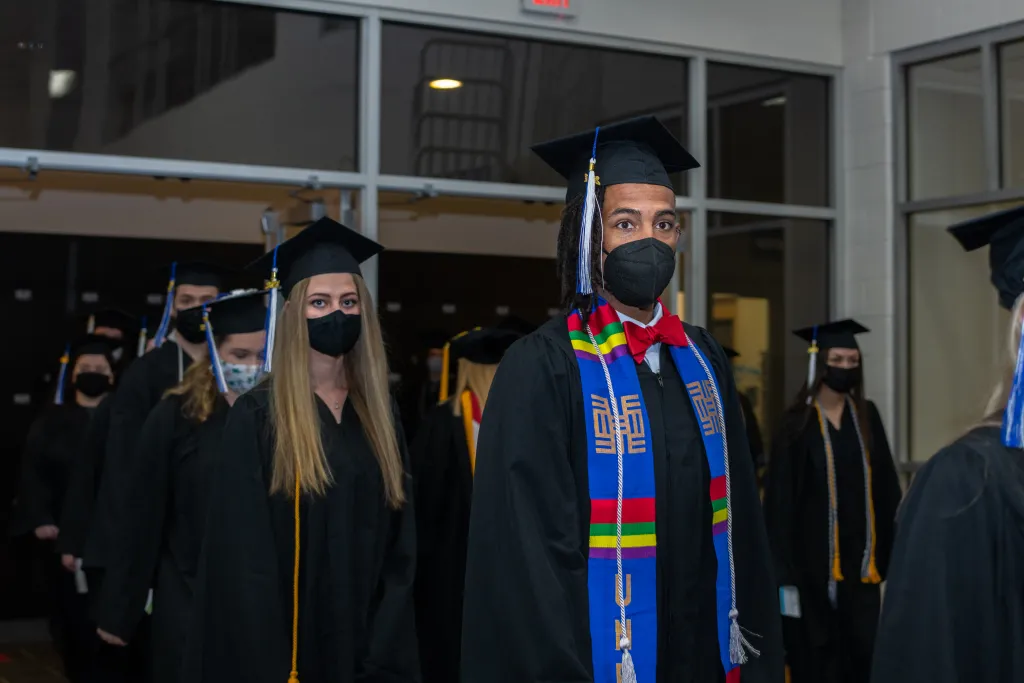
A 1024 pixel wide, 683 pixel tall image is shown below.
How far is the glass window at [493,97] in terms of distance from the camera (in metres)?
6.34

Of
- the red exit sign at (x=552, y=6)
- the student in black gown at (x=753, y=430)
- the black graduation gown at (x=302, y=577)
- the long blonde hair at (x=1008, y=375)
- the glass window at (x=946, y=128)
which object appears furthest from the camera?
the glass window at (x=946, y=128)

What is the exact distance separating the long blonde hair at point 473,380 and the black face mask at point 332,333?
1.53 meters

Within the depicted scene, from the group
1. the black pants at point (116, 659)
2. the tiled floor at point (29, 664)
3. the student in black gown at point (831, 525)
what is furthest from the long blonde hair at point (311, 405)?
the tiled floor at point (29, 664)

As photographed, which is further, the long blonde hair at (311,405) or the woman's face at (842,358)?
the woman's face at (842,358)

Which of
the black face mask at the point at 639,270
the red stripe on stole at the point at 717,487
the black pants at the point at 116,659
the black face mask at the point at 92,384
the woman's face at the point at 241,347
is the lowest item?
the black pants at the point at 116,659

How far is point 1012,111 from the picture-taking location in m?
6.70

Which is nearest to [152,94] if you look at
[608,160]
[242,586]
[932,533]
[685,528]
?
[242,586]

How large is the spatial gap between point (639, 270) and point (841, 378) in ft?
13.1

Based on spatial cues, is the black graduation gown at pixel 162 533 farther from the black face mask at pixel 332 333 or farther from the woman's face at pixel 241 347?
the black face mask at pixel 332 333

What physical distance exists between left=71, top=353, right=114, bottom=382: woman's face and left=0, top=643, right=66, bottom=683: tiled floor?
177 cm

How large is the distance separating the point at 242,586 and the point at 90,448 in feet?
10.1

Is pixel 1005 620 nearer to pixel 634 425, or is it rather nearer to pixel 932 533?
pixel 932 533

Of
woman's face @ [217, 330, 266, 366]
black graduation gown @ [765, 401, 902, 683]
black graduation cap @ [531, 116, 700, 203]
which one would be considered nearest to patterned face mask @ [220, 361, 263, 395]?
woman's face @ [217, 330, 266, 366]

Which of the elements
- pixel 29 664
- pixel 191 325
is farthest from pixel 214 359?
pixel 29 664
